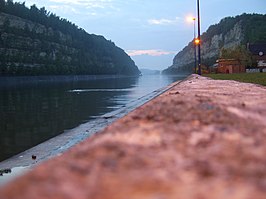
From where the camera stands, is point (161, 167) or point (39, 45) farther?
point (39, 45)

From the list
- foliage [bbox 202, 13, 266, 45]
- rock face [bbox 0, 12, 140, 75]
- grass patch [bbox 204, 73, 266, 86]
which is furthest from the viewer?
foliage [bbox 202, 13, 266, 45]

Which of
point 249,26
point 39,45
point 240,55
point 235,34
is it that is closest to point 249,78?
point 240,55

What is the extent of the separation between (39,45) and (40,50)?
2026mm

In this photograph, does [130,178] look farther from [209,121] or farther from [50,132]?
[50,132]

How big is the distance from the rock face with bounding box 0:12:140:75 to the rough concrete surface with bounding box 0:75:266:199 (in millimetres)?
100260

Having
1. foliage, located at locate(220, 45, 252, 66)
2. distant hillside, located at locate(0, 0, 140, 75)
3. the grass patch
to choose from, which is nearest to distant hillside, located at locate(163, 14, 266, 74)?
foliage, located at locate(220, 45, 252, 66)

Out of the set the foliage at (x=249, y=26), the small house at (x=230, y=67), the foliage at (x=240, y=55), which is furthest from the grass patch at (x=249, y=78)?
the foliage at (x=249, y=26)

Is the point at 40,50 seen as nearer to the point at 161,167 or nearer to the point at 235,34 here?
the point at 235,34

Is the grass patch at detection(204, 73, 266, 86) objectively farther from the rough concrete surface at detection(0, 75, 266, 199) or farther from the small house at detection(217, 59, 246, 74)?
the small house at detection(217, 59, 246, 74)

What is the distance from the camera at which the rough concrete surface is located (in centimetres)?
95

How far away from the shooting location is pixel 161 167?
3.65 ft

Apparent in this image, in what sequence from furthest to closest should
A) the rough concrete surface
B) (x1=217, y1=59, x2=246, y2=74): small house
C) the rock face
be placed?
the rock face → (x1=217, y1=59, x2=246, y2=74): small house → the rough concrete surface

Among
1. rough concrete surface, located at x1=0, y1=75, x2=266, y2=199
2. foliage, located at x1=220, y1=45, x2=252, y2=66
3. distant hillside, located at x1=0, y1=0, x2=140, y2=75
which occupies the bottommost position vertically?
rough concrete surface, located at x1=0, y1=75, x2=266, y2=199

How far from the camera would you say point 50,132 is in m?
16.8
